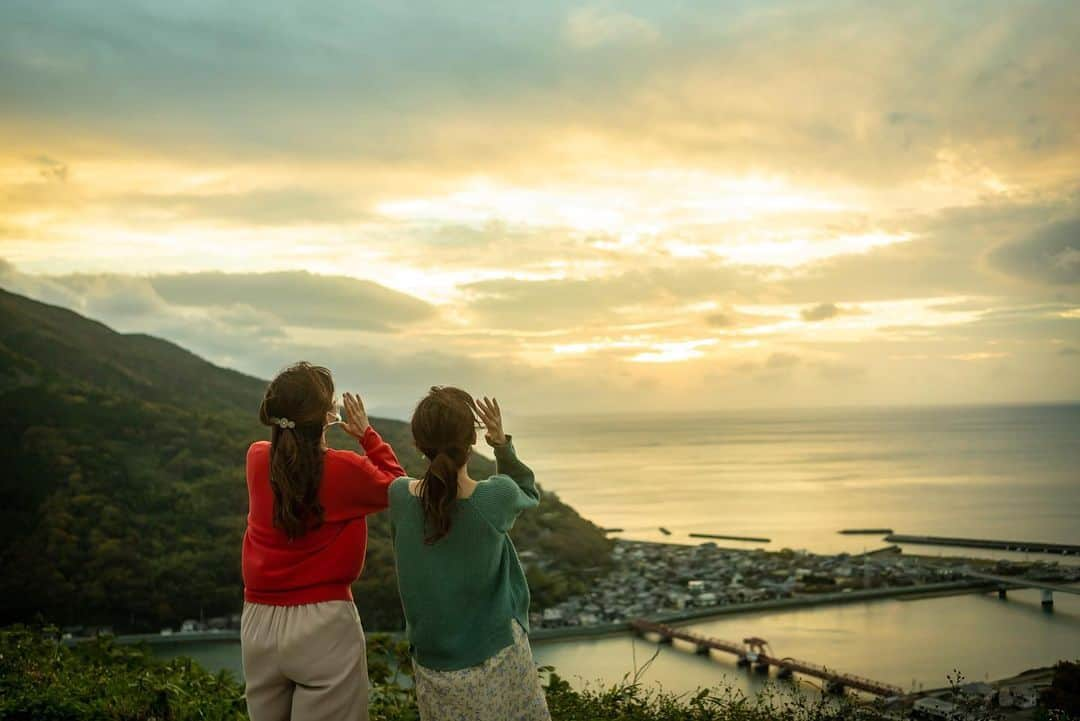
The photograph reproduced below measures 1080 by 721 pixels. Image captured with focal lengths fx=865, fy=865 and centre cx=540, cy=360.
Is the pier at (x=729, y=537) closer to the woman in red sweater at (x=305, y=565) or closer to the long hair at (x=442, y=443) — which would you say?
the woman in red sweater at (x=305, y=565)

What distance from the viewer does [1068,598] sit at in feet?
70.6

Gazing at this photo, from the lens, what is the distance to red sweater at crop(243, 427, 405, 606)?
218cm

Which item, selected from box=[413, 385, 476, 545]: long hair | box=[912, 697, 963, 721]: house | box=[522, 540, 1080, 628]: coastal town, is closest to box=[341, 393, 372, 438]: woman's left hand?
box=[413, 385, 476, 545]: long hair

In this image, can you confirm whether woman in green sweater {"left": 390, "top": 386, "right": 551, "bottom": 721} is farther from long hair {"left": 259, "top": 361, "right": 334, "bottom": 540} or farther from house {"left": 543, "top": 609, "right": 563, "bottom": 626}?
house {"left": 543, "top": 609, "right": 563, "bottom": 626}

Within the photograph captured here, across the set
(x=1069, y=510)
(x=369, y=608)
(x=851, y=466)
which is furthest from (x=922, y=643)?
(x=851, y=466)

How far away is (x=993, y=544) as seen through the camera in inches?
1411

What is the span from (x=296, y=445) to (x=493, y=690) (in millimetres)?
778

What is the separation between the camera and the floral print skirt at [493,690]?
2.12 meters

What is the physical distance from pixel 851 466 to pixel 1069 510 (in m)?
38.4

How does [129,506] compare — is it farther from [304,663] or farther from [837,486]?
[837,486]

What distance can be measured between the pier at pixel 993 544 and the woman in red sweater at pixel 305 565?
3476 centimetres

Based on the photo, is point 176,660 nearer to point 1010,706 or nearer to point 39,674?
point 39,674

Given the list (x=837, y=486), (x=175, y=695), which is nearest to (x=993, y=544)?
(x=837, y=486)

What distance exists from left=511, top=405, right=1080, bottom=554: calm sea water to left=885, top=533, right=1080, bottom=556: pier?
75 centimetres
